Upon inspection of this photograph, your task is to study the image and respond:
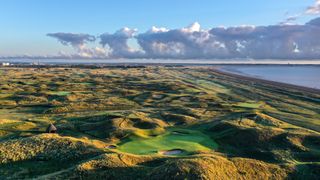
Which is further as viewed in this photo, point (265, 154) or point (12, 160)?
point (265, 154)

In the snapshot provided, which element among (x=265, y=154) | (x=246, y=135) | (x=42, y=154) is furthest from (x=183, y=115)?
(x=42, y=154)

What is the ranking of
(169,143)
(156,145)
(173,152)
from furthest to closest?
(169,143) → (156,145) → (173,152)

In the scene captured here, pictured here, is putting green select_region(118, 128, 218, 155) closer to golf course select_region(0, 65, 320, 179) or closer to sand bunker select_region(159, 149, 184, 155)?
golf course select_region(0, 65, 320, 179)

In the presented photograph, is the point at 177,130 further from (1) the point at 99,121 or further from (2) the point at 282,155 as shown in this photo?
(2) the point at 282,155

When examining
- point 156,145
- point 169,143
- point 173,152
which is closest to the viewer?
point 173,152

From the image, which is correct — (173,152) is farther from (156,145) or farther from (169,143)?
(169,143)

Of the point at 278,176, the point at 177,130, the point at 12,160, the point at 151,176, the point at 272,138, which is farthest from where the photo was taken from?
the point at 177,130

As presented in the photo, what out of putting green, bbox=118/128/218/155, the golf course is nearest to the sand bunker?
the golf course

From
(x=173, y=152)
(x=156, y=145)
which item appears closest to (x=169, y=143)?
(x=156, y=145)

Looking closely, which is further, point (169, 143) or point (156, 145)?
point (169, 143)

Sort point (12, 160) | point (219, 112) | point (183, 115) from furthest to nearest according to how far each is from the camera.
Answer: point (219, 112)
point (183, 115)
point (12, 160)
